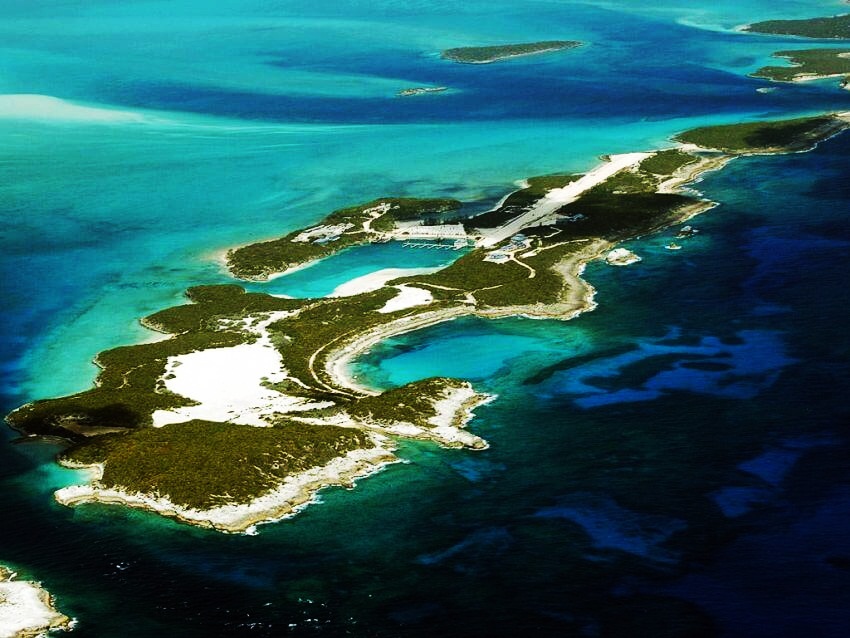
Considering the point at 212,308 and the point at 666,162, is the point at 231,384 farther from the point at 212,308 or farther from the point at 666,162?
the point at 666,162

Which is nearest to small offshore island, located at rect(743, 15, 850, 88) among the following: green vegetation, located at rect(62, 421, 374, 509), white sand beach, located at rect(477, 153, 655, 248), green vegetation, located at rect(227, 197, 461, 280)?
white sand beach, located at rect(477, 153, 655, 248)

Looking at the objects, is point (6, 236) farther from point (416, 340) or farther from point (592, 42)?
point (592, 42)

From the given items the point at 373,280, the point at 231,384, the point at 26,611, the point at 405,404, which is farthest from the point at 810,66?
the point at 26,611

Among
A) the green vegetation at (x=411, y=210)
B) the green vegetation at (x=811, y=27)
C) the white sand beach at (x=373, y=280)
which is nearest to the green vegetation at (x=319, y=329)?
the white sand beach at (x=373, y=280)

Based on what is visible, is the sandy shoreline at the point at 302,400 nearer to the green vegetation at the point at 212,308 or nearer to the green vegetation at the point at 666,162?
the green vegetation at the point at 212,308

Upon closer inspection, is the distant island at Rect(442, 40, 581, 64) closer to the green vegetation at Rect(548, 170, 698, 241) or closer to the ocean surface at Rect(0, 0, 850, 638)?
the ocean surface at Rect(0, 0, 850, 638)

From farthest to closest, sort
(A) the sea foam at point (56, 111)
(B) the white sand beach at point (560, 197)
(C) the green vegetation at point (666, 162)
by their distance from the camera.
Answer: (A) the sea foam at point (56, 111) < (C) the green vegetation at point (666, 162) < (B) the white sand beach at point (560, 197)
